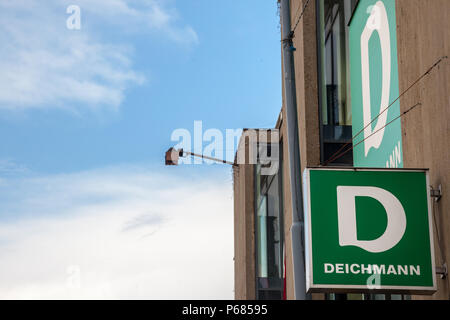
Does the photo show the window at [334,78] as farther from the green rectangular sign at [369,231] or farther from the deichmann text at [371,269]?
the deichmann text at [371,269]

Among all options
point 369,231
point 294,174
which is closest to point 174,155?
point 294,174

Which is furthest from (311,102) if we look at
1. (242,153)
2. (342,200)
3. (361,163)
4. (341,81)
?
(242,153)

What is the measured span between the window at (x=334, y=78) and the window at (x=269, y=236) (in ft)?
32.4

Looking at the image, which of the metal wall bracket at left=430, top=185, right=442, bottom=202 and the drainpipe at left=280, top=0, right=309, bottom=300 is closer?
the metal wall bracket at left=430, top=185, right=442, bottom=202

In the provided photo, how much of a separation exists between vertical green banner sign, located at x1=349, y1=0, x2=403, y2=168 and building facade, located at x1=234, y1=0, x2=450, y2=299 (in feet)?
0.05

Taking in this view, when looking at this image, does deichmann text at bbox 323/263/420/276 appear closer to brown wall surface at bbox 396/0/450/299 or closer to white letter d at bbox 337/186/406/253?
white letter d at bbox 337/186/406/253

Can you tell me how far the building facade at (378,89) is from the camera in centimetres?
878

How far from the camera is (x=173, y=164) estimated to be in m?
36.5

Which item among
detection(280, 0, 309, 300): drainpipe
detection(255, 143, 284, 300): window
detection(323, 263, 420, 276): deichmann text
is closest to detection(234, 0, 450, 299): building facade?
detection(323, 263, 420, 276): deichmann text

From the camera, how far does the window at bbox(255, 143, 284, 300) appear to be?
28.6 m

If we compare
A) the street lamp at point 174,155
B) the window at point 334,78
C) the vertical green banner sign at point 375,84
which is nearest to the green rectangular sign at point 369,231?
the vertical green banner sign at point 375,84
